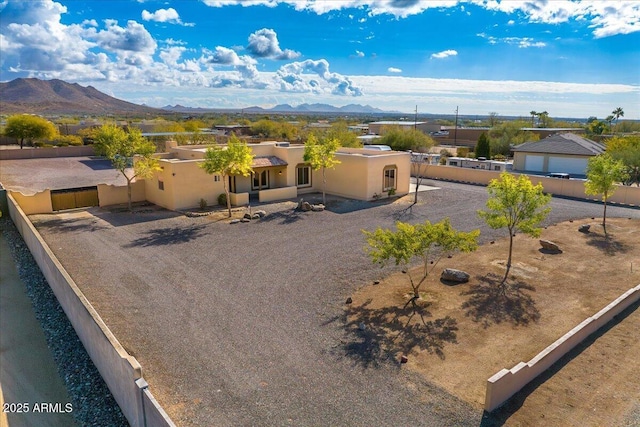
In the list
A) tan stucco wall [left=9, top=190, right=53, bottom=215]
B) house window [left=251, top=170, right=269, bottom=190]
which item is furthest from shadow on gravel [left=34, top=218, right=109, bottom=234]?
house window [left=251, top=170, right=269, bottom=190]

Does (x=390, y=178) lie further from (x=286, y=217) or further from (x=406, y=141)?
(x=406, y=141)

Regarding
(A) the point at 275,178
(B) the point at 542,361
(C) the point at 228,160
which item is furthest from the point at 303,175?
(B) the point at 542,361

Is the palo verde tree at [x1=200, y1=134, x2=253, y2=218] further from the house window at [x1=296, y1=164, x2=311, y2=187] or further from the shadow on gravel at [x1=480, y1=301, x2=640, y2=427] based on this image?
the shadow on gravel at [x1=480, y1=301, x2=640, y2=427]

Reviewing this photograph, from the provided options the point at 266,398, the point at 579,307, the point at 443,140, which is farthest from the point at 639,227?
the point at 443,140

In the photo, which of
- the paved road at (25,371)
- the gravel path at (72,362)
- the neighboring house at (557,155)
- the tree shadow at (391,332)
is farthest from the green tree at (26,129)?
the tree shadow at (391,332)

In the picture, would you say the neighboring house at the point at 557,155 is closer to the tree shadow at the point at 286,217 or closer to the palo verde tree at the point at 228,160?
the tree shadow at the point at 286,217

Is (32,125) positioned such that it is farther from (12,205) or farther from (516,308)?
(516,308)
